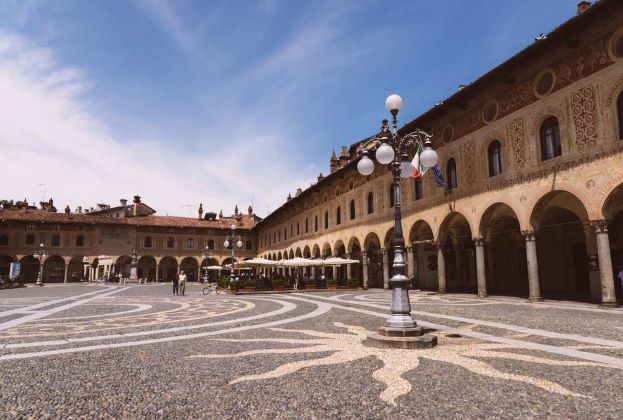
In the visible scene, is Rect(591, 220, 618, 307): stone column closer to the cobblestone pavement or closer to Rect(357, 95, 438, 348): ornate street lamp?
the cobblestone pavement

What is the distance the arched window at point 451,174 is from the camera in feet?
69.0

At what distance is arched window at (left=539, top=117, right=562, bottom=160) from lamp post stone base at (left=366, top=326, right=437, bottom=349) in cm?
1153

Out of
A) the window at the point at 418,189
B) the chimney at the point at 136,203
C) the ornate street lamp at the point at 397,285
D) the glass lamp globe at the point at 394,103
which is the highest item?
the chimney at the point at 136,203

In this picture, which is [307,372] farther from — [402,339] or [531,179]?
[531,179]

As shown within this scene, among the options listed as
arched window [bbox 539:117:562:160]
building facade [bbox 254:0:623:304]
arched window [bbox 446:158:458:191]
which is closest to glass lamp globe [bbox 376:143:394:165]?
building facade [bbox 254:0:623:304]

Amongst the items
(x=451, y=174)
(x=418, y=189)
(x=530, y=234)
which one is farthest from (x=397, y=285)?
(x=418, y=189)

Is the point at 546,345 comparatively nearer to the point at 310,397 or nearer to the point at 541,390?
the point at 541,390

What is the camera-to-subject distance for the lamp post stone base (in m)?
7.16

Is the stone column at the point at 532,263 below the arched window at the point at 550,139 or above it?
below

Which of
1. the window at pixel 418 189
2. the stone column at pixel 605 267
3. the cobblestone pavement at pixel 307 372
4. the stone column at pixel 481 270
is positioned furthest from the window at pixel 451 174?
the cobblestone pavement at pixel 307 372

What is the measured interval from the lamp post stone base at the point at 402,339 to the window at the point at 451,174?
1467cm

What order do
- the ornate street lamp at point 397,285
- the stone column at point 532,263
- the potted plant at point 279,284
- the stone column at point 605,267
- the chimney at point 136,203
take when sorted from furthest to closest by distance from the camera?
the chimney at point 136,203, the potted plant at point 279,284, the stone column at point 532,263, the stone column at point 605,267, the ornate street lamp at point 397,285

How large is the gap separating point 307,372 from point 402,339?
2390mm

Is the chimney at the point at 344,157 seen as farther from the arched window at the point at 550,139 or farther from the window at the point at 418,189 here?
the arched window at the point at 550,139
